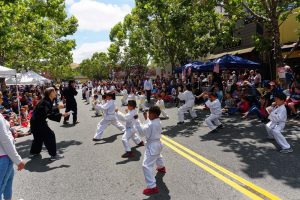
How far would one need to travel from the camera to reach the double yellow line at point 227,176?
207 inches

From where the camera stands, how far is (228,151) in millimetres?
8164

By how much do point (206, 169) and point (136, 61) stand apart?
5210 centimetres

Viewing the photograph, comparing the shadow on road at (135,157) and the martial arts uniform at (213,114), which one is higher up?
the martial arts uniform at (213,114)

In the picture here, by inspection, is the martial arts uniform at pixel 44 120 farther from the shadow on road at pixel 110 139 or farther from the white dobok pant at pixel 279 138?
the white dobok pant at pixel 279 138

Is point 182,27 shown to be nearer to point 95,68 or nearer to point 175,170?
point 175,170

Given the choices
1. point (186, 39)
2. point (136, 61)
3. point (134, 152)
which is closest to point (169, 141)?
point (134, 152)

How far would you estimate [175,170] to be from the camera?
678cm

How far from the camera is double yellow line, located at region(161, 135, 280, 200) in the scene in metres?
5.25

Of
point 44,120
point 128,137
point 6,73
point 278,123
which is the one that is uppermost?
point 6,73

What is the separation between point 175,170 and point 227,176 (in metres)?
1.04

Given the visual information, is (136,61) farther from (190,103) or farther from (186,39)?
(190,103)

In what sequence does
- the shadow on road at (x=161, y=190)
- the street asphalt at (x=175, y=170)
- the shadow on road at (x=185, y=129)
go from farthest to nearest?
the shadow on road at (x=185, y=129), the street asphalt at (x=175, y=170), the shadow on road at (x=161, y=190)

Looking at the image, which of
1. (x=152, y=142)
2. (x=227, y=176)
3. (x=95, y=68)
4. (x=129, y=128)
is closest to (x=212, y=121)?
(x=129, y=128)

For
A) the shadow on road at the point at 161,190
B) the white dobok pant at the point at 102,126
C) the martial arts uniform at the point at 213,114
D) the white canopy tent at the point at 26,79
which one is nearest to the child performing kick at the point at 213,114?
the martial arts uniform at the point at 213,114
